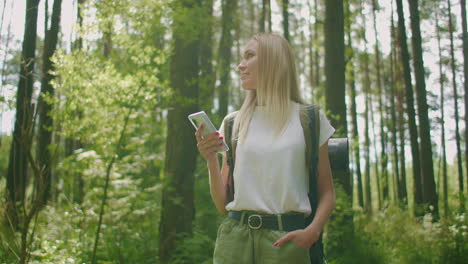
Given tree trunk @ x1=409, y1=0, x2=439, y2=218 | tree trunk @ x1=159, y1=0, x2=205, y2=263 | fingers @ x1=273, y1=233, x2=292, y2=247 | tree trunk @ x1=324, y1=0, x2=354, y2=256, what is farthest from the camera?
tree trunk @ x1=409, y1=0, x2=439, y2=218

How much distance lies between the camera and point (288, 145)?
1964mm

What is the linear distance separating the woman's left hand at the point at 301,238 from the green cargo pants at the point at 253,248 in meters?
0.02

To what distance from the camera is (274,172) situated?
194 cm

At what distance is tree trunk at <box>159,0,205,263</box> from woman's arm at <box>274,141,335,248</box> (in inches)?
185

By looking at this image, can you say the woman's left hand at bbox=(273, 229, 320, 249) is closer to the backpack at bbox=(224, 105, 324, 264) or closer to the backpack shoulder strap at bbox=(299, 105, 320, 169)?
the backpack at bbox=(224, 105, 324, 264)

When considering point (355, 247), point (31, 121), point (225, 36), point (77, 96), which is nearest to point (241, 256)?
point (31, 121)

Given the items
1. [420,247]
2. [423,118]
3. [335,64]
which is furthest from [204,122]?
[423,118]

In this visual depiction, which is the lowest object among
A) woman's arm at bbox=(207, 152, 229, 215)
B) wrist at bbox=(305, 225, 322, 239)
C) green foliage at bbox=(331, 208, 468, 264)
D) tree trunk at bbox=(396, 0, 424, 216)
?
green foliage at bbox=(331, 208, 468, 264)

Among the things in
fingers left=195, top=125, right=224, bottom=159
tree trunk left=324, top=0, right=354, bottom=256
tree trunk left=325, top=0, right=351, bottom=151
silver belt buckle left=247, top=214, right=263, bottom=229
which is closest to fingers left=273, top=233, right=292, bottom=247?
silver belt buckle left=247, top=214, right=263, bottom=229

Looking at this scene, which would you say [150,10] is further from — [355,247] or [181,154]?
[355,247]

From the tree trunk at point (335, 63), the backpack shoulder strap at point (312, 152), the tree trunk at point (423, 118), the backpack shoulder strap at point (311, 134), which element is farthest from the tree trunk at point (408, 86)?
the backpack shoulder strap at point (311, 134)

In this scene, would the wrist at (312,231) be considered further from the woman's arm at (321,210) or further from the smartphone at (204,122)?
the smartphone at (204,122)

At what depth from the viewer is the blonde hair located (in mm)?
2104

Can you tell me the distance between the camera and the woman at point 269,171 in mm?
1891
